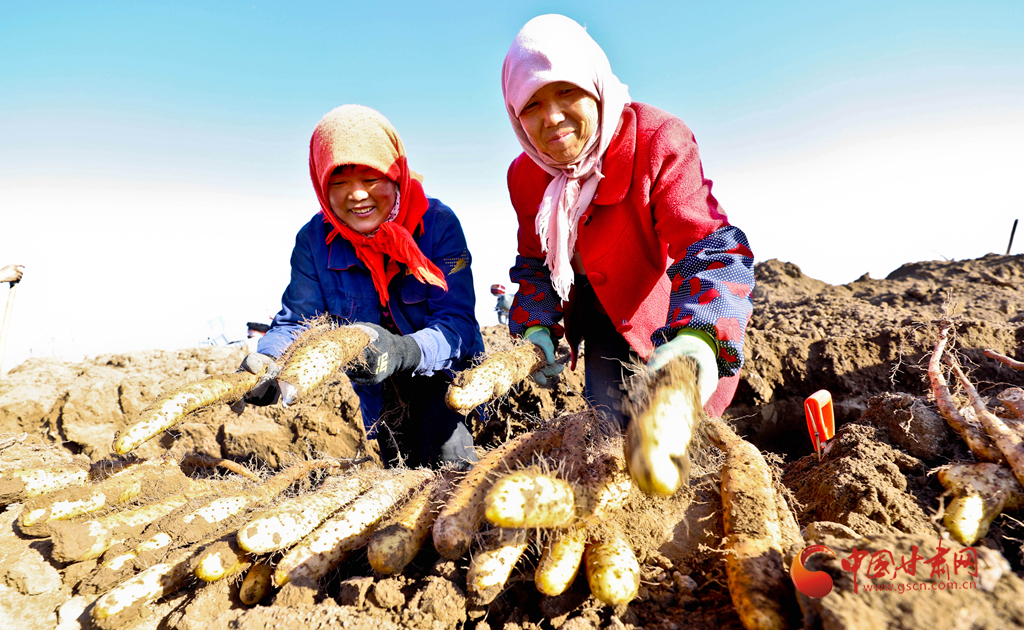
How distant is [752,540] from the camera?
4.50 feet

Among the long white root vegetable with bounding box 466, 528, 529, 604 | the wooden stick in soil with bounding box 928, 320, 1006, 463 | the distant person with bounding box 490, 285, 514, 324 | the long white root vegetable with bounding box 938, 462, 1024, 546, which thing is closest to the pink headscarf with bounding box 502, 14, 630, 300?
the long white root vegetable with bounding box 466, 528, 529, 604

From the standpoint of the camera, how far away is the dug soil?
1.04m

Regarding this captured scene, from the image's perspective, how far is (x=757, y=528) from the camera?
4.65 ft

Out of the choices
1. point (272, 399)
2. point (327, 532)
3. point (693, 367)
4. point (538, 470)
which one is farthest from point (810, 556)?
point (272, 399)

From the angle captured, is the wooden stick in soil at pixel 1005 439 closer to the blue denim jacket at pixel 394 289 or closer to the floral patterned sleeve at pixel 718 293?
the floral patterned sleeve at pixel 718 293

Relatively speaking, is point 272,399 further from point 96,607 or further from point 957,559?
point 957,559

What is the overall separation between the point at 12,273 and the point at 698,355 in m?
5.35

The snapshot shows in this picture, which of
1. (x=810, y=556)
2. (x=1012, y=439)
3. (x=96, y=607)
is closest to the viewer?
(x=810, y=556)

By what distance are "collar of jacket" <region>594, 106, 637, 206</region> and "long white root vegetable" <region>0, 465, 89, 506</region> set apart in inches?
117

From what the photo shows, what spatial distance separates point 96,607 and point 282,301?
145 centimetres

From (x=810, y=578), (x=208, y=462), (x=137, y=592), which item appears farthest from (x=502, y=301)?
(x=810, y=578)

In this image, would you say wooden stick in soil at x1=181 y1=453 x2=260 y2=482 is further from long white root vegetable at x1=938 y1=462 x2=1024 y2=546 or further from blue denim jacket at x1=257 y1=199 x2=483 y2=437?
long white root vegetable at x1=938 y1=462 x2=1024 y2=546

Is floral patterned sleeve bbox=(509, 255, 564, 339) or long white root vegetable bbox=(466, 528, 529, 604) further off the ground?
floral patterned sleeve bbox=(509, 255, 564, 339)

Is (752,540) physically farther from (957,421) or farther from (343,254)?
(343,254)
